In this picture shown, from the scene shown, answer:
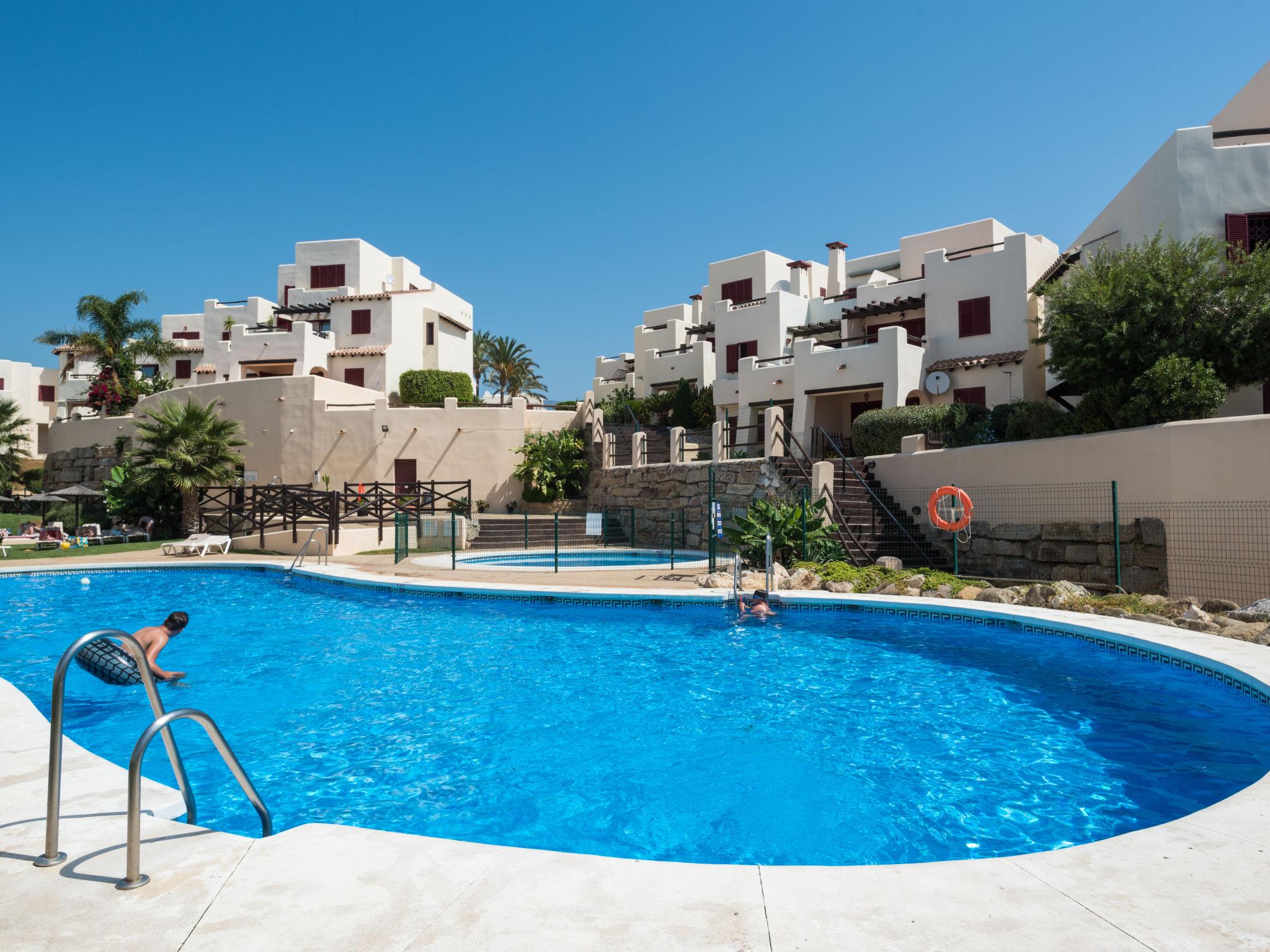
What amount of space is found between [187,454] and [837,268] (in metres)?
29.8

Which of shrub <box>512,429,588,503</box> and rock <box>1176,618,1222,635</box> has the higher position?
shrub <box>512,429,588,503</box>

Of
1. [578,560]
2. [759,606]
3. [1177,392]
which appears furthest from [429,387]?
[1177,392]

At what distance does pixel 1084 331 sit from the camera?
15492mm

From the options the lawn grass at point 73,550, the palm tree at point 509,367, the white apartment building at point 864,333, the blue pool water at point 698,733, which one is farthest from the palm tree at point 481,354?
the blue pool water at point 698,733

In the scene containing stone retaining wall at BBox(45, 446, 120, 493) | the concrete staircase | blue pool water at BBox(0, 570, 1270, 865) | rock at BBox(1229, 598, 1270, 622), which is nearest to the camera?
blue pool water at BBox(0, 570, 1270, 865)

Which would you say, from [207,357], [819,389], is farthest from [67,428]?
[819,389]

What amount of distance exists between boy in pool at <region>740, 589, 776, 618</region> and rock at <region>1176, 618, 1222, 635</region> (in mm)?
5679

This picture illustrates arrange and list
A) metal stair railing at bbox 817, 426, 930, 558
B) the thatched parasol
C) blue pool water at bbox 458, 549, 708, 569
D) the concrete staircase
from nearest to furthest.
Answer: the concrete staircase → metal stair railing at bbox 817, 426, 930, 558 → blue pool water at bbox 458, 549, 708, 569 → the thatched parasol

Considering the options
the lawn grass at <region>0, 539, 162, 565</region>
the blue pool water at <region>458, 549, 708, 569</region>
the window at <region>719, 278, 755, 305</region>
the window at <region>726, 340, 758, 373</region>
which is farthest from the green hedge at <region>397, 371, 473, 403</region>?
the blue pool water at <region>458, 549, 708, 569</region>

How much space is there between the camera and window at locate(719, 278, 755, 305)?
37.9m

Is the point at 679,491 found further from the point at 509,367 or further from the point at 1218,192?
the point at 509,367

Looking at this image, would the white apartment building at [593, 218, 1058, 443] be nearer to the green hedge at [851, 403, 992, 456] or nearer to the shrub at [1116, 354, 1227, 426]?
the green hedge at [851, 403, 992, 456]

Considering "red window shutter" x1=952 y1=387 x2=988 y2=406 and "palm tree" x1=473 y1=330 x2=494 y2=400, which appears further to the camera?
"palm tree" x1=473 y1=330 x2=494 y2=400

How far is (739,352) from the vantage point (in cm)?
3362
